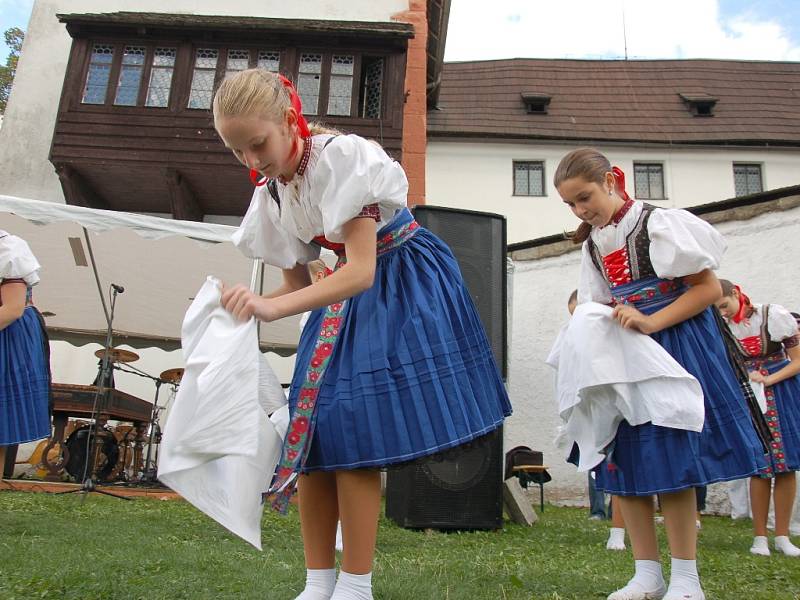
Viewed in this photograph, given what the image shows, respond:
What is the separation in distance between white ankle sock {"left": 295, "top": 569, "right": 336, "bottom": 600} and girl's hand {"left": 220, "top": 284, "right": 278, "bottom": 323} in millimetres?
659

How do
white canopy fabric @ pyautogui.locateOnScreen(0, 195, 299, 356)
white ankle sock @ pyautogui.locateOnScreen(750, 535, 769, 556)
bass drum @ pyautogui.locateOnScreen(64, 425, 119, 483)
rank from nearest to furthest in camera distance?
white ankle sock @ pyautogui.locateOnScreen(750, 535, 769, 556)
white canopy fabric @ pyautogui.locateOnScreen(0, 195, 299, 356)
bass drum @ pyautogui.locateOnScreen(64, 425, 119, 483)

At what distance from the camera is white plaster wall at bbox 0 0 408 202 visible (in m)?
12.9

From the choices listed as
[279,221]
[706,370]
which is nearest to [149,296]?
[279,221]

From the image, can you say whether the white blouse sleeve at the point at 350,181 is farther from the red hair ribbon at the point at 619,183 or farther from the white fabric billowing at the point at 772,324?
the white fabric billowing at the point at 772,324

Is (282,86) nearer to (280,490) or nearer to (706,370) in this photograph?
(280,490)

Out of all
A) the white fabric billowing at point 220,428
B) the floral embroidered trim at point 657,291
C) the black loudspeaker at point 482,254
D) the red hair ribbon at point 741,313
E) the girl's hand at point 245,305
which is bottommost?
the white fabric billowing at point 220,428

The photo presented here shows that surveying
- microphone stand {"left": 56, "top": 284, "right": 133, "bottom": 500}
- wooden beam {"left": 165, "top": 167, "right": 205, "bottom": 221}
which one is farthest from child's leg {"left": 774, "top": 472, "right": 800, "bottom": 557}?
wooden beam {"left": 165, "top": 167, "right": 205, "bottom": 221}

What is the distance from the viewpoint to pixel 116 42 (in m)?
12.8

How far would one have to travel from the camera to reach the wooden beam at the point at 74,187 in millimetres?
12104

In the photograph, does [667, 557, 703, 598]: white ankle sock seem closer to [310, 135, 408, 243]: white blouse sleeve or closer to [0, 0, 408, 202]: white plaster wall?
Answer: [310, 135, 408, 243]: white blouse sleeve

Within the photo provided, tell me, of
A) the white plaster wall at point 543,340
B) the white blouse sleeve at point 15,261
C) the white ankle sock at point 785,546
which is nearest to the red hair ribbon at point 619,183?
the white ankle sock at point 785,546

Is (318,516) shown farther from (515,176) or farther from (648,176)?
(648,176)

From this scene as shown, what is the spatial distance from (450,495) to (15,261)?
8.91 ft

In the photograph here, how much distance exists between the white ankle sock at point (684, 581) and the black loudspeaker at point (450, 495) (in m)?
2.20
